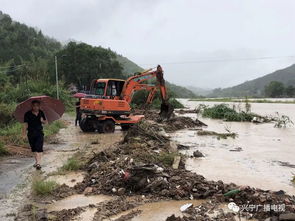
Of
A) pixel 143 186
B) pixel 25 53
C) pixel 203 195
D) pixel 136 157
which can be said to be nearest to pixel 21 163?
Result: pixel 136 157

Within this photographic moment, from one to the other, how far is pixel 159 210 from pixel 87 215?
1.22 metres

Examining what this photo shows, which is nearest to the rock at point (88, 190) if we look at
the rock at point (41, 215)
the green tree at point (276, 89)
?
the rock at point (41, 215)

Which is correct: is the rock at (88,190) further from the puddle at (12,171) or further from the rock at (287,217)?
the rock at (287,217)

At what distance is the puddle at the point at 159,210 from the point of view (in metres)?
5.37

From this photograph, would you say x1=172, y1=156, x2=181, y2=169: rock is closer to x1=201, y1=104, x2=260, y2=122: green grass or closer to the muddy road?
the muddy road

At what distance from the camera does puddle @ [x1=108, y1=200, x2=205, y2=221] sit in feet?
17.6

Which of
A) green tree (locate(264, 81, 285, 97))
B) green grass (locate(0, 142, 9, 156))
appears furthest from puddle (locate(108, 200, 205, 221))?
green tree (locate(264, 81, 285, 97))

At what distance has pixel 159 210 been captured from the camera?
18.6 feet

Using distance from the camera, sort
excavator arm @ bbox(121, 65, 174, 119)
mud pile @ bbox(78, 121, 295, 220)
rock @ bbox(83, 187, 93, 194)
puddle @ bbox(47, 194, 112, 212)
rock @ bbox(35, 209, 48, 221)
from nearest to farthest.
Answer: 1. rock @ bbox(35, 209, 48, 221)
2. mud pile @ bbox(78, 121, 295, 220)
3. puddle @ bbox(47, 194, 112, 212)
4. rock @ bbox(83, 187, 93, 194)
5. excavator arm @ bbox(121, 65, 174, 119)

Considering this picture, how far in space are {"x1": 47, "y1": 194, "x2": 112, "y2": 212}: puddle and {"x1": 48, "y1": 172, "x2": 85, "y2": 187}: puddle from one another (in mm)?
932

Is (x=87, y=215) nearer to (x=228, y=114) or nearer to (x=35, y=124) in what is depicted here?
(x=35, y=124)

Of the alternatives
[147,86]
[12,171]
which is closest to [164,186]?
[12,171]

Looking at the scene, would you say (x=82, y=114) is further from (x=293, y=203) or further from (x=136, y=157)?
(x=293, y=203)

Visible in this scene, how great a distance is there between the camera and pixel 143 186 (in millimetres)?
6496
